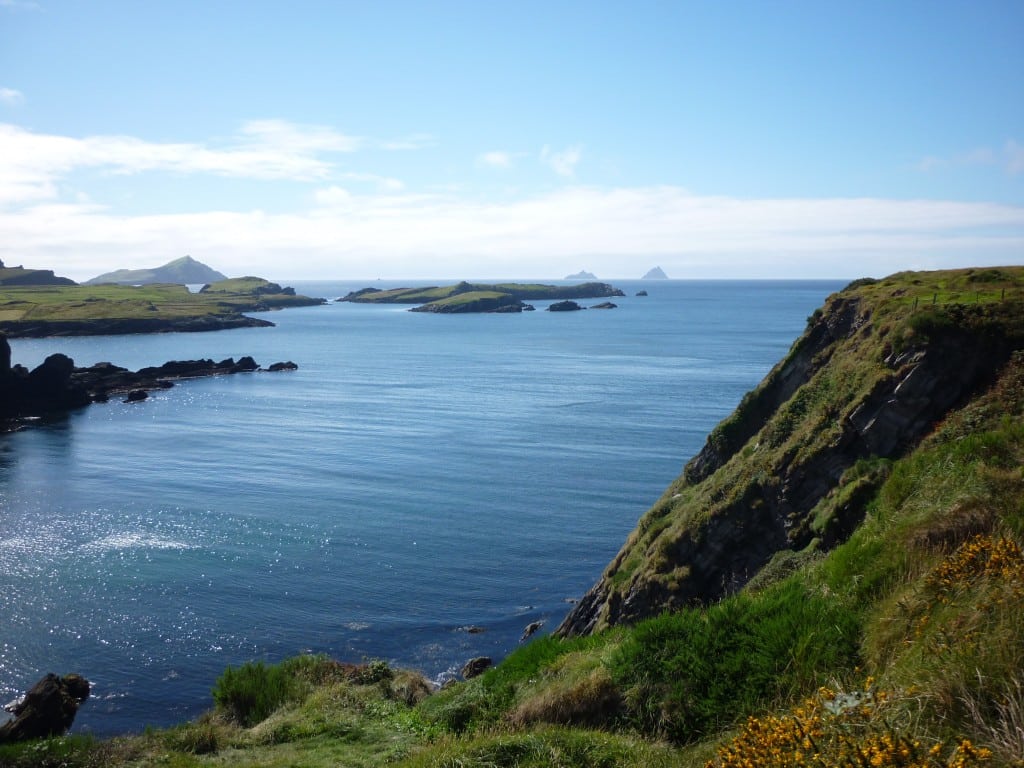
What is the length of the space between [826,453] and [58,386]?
286 feet

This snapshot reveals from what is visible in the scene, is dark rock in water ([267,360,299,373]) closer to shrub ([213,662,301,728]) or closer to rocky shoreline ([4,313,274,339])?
rocky shoreline ([4,313,274,339])

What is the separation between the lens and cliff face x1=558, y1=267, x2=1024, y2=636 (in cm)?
2044

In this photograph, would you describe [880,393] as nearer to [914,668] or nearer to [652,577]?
[652,577]

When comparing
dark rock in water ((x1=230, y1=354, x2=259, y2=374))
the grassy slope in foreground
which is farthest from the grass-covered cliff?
the grassy slope in foreground

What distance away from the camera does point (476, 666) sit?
2772cm

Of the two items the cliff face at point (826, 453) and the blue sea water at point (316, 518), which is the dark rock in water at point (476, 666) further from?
the cliff face at point (826, 453)

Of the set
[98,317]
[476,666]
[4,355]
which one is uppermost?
[98,317]

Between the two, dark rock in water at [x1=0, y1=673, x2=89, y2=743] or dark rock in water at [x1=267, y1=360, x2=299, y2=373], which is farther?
dark rock in water at [x1=267, y1=360, x2=299, y2=373]

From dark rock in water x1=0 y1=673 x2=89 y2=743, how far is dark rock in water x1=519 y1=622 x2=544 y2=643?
1558 centimetres

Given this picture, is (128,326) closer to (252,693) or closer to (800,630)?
(252,693)

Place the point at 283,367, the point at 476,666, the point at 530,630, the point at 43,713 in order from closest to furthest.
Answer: the point at 43,713 < the point at 476,666 < the point at 530,630 < the point at 283,367

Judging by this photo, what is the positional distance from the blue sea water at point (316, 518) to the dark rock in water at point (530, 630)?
44 cm

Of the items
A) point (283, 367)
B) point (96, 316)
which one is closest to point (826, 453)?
point (283, 367)

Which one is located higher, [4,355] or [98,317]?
[98,317]
